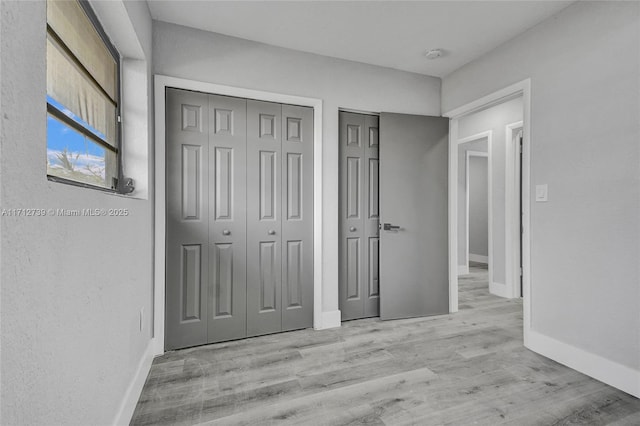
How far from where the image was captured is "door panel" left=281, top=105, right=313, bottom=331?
2.77 meters

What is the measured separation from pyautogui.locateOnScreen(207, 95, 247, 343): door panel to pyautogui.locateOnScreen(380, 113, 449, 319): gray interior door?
4.34ft

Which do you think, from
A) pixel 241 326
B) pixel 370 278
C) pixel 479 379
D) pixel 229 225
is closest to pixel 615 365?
pixel 479 379

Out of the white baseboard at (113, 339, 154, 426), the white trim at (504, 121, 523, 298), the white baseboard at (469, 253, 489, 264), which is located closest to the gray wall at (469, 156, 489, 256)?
the white baseboard at (469, 253, 489, 264)

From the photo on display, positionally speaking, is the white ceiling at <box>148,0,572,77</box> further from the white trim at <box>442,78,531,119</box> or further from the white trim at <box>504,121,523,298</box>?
the white trim at <box>504,121,523,298</box>

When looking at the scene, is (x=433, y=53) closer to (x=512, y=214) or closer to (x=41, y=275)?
(x=512, y=214)

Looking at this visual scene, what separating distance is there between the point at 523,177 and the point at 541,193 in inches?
7.5

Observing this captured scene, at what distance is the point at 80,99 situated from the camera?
4.56 feet

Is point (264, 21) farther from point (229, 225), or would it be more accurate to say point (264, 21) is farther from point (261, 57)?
point (229, 225)

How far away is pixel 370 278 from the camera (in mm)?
3156

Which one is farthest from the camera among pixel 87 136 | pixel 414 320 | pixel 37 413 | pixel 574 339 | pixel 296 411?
pixel 414 320

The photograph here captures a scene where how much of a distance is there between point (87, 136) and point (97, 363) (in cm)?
97

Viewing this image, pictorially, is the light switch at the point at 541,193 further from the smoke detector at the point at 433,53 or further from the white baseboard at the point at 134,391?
the white baseboard at the point at 134,391

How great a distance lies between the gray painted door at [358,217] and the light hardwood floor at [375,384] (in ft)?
1.40

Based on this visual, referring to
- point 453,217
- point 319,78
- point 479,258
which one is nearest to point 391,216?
point 453,217
